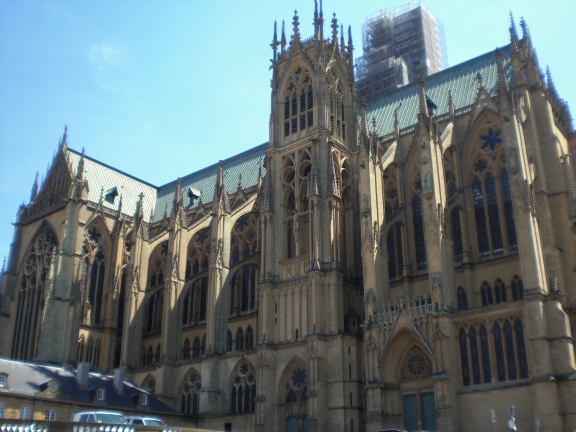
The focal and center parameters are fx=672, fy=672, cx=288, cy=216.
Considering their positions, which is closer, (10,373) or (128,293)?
(10,373)

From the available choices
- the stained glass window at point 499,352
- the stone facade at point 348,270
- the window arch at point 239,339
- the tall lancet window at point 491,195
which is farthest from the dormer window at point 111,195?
the stained glass window at point 499,352

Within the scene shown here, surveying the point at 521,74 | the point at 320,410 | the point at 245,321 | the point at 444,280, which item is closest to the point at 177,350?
the point at 245,321

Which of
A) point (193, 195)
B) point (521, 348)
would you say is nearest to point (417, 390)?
point (521, 348)

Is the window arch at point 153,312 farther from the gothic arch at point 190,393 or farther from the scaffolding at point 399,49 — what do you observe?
the scaffolding at point 399,49

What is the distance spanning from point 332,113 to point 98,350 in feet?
88.9

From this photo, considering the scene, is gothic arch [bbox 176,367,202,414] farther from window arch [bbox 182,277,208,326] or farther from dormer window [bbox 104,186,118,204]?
dormer window [bbox 104,186,118,204]

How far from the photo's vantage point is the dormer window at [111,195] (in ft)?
208

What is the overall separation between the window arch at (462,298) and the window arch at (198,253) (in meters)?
23.5

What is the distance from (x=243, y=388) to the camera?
43.9m

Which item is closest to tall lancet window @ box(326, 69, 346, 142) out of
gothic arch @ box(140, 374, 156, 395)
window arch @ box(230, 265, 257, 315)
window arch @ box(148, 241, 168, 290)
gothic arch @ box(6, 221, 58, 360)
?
window arch @ box(230, 265, 257, 315)

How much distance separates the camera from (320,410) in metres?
38.1

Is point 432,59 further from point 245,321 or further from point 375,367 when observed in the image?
point 375,367

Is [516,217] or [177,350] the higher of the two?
[516,217]

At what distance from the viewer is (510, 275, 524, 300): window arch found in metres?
37.1
